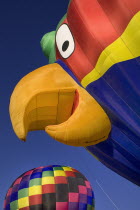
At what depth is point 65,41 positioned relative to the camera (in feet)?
18.4

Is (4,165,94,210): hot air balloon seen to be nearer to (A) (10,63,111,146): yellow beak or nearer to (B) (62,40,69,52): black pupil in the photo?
(A) (10,63,111,146): yellow beak

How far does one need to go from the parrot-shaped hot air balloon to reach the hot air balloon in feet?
18.6

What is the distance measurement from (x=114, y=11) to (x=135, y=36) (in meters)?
0.48

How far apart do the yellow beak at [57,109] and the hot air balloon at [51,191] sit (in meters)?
5.87

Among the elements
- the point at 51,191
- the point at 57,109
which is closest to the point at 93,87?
the point at 57,109

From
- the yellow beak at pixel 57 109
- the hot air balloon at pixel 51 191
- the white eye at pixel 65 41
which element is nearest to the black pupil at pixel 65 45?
the white eye at pixel 65 41

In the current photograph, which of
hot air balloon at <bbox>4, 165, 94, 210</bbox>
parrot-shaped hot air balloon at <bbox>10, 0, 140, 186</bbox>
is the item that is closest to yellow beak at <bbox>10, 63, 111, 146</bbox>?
parrot-shaped hot air balloon at <bbox>10, 0, 140, 186</bbox>

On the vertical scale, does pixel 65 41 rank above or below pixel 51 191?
above

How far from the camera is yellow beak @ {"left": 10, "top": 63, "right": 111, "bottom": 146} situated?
504cm

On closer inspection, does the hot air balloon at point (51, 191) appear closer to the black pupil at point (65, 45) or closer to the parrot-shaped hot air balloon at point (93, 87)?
the parrot-shaped hot air balloon at point (93, 87)

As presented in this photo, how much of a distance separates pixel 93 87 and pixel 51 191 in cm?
666

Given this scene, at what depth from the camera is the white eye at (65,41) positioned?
550 cm

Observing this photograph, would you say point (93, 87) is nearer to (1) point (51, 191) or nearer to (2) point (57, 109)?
(2) point (57, 109)

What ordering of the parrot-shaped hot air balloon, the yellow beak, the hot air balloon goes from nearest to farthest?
the parrot-shaped hot air balloon, the yellow beak, the hot air balloon
